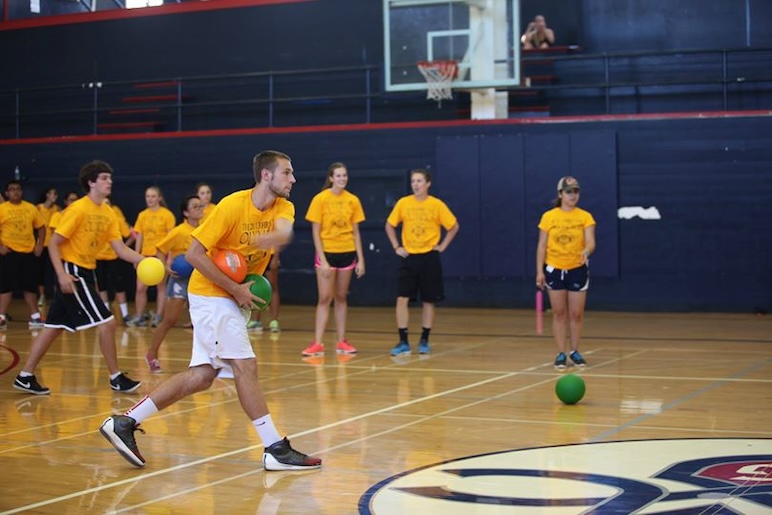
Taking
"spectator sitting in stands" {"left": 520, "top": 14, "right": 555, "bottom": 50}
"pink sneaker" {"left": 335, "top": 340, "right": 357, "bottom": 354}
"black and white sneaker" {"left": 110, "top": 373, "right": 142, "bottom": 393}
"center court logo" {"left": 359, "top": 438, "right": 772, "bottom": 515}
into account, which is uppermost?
"spectator sitting in stands" {"left": 520, "top": 14, "right": 555, "bottom": 50}

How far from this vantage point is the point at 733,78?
1914cm

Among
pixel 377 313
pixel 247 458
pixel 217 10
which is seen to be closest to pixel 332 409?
pixel 247 458

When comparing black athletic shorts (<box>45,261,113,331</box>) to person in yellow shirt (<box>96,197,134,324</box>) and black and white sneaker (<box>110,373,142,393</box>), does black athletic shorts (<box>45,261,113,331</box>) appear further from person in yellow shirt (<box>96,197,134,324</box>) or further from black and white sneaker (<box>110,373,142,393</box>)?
person in yellow shirt (<box>96,197,134,324</box>)

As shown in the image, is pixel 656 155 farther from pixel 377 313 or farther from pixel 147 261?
pixel 147 261

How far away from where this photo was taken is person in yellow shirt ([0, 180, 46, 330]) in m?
17.0

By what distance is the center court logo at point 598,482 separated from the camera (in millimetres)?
6008

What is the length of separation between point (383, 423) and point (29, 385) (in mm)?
3658

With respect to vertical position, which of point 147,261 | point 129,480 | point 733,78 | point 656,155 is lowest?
point 129,480

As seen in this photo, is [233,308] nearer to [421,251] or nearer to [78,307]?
[78,307]

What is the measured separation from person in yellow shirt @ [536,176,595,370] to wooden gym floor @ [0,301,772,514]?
61 cm

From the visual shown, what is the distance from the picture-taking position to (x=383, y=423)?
28.9 ft

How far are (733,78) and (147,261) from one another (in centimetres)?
1250

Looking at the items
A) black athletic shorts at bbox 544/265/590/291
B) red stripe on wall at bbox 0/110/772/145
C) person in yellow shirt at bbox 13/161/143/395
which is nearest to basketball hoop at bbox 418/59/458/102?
red stripe on wall at bbox 0/110/772/145

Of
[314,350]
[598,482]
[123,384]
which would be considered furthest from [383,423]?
[314,350]
